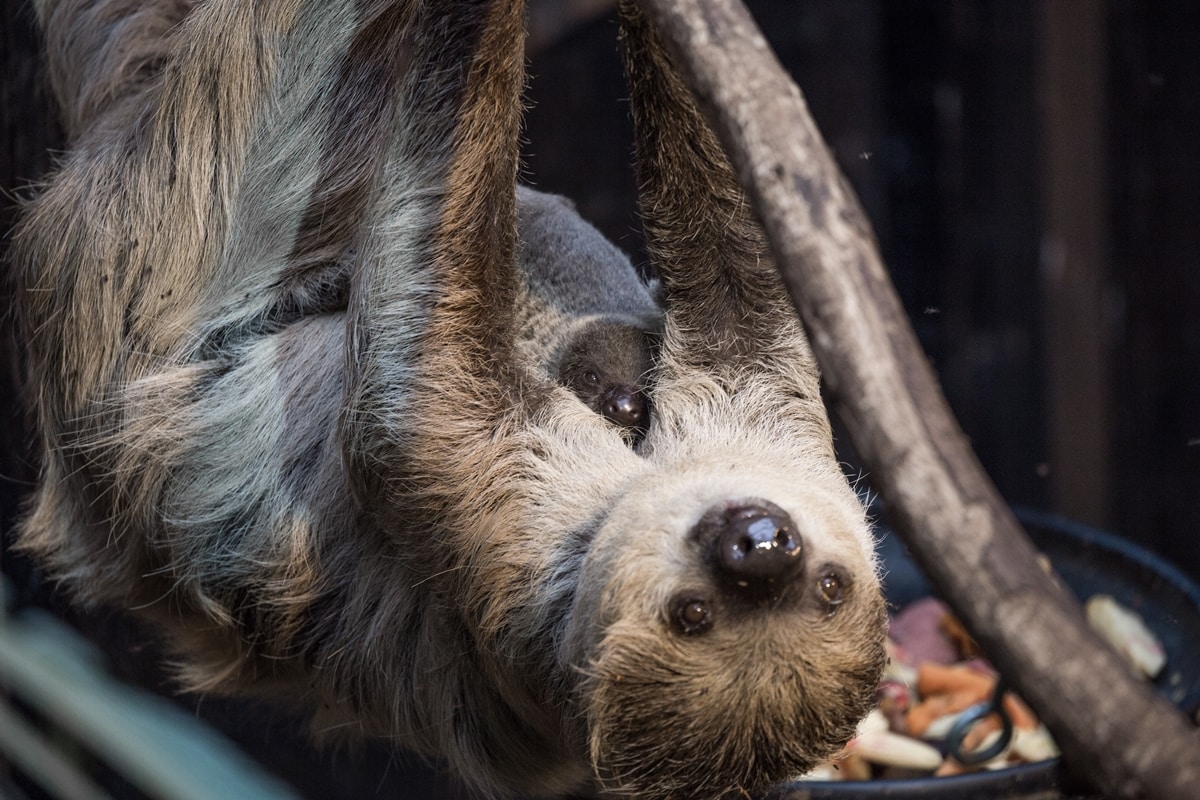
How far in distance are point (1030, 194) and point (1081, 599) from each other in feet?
11.5

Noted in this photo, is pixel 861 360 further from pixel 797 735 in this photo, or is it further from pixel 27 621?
pixel 27 621

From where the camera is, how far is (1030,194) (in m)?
7.04

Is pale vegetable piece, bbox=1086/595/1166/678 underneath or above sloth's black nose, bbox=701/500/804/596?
underneath

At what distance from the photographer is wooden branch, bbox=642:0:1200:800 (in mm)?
995

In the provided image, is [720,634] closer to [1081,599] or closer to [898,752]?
[898,752]

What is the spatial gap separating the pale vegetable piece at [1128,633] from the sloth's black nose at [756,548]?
87.4 inches

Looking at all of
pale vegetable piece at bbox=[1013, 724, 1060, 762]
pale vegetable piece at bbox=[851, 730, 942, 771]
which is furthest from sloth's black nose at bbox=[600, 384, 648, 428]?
pale vegetable piece at bbox=[1013, 724, 1060, 762]

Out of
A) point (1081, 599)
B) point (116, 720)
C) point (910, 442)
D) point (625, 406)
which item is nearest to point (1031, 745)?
point (1081, 599)

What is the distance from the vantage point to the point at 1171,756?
0.98 meters

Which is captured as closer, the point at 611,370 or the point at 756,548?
the point at 756,548

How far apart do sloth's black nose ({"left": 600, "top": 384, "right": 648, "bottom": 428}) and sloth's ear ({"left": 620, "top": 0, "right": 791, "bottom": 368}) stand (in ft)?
0.54

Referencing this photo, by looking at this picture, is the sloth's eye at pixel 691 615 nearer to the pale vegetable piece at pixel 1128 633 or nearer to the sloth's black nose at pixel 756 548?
the sloth's black nose at pixel 756 548

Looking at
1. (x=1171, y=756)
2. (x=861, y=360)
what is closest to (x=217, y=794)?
(x=861, y=360)

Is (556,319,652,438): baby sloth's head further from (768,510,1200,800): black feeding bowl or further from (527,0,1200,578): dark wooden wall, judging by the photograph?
(527,0,1200,578): dark wooden wall
